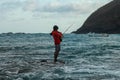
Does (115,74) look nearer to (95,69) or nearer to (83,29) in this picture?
(95,69)

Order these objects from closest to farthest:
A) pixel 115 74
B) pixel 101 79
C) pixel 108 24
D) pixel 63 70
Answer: pixel 101 79 → pixel 115 74 → pixel 63 70 → pixel 108 24

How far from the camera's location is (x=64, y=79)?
671 inches

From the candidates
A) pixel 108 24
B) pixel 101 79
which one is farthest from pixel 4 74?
pixel 108 24

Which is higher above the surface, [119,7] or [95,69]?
[119,7]

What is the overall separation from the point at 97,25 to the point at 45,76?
164 metres

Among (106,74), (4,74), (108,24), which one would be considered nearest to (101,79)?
(106,74)

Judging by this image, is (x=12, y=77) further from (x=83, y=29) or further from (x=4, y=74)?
(x=83, y=29)

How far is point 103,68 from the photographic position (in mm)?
20906

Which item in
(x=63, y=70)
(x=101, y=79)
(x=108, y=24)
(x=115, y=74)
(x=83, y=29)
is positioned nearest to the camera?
(x=101, y=79)

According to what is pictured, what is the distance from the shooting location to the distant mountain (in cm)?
17075

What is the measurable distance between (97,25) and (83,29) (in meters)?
10.7

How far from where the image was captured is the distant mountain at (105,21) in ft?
560

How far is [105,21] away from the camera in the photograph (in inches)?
7023

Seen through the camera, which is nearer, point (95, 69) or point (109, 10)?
point (95, 69)
